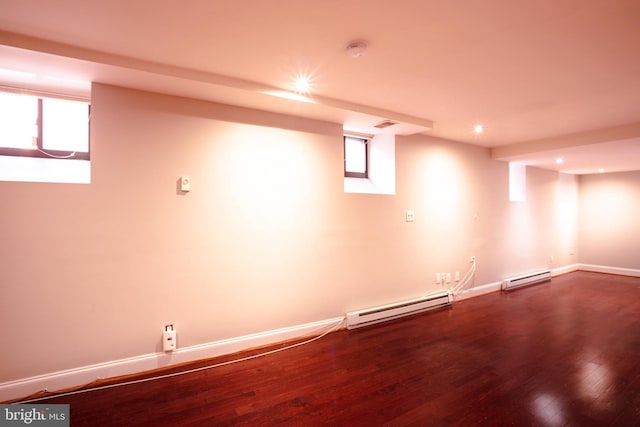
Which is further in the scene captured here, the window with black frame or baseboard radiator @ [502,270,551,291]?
baseboard radiator @ [502,270,551,291]

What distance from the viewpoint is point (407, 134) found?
364 cm

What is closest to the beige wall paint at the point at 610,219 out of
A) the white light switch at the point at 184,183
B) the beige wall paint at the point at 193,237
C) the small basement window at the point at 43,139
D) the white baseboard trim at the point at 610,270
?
the white baseboard trim at the point at 610,270

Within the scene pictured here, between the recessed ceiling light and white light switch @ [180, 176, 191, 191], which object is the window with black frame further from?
the recessed ceiling light

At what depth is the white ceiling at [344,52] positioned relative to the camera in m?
1.49

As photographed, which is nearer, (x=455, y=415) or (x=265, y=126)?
(x=455, y=415)

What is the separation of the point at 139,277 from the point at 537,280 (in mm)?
6120

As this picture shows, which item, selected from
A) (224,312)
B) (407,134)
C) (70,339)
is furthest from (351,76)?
(70,339)

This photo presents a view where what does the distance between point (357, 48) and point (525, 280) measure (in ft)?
16.6

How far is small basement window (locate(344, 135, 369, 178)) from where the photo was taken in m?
3.74

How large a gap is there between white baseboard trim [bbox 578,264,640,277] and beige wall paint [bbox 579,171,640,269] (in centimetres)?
7

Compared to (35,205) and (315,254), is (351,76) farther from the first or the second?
(35,205)

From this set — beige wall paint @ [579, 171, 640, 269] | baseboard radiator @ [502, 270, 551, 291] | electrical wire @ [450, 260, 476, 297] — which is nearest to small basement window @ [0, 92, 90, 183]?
electrical wire @ [450, 260, 476, 297]

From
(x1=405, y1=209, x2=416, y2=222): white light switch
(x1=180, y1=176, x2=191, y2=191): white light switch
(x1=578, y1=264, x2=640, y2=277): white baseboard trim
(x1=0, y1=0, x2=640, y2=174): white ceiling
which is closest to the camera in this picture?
(x1=0, y1=0, x2=640, y2=174): white ceiling

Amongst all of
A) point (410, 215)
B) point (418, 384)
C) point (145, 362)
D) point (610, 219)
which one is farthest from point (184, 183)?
point (610, 219)
